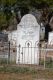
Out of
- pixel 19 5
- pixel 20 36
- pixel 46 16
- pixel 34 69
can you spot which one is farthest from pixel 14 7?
pixel 34 69

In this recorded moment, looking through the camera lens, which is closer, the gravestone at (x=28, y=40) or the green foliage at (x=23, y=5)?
the gravestone at (x=28, y=40)

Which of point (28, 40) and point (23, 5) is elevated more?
point (23, 5)

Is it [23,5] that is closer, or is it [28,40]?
[28,40]

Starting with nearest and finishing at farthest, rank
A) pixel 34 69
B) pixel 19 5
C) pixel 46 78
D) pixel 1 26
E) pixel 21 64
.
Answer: pixel 46 78 < pixel 34 69 < pixel 21 64 < pixel 19 5 < pixel 1 26

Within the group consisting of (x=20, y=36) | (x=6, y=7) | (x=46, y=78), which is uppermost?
(x=6, y=7)

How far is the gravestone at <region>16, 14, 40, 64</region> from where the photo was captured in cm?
1353

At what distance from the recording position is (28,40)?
1369 centimetres

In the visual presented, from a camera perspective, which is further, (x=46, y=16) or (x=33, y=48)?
(x=46, y=16)

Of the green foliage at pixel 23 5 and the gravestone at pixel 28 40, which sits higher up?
the green foliage at pixel 23 5

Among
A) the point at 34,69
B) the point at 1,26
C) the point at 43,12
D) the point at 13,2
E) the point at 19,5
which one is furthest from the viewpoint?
the point at 1,26

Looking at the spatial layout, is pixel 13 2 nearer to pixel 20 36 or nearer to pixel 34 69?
pixel 20 36

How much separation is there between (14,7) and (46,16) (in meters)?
5.69

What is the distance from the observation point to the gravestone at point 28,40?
1353 cm

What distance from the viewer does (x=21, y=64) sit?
13344mm
